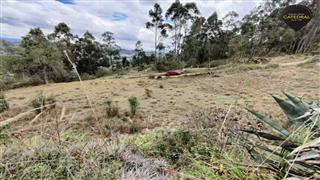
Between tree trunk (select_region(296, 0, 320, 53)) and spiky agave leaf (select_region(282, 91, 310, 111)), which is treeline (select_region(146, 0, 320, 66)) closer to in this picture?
tree trunk (select_region(296, 0, 320, 53))

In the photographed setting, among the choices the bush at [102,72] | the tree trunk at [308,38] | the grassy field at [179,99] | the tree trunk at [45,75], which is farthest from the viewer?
the bush at [102,72]

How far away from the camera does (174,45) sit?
24766mm

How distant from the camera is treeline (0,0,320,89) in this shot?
59.2ft

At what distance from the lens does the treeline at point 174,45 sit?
18.0 metres

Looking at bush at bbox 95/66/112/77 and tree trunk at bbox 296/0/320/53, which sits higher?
tree trunk at bbox 296/0/320/53

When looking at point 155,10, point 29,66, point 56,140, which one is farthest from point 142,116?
point 155,10

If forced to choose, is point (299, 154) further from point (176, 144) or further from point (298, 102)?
point (176, 144)

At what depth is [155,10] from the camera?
22875 mm

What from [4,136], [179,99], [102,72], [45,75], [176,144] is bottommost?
[102,72]

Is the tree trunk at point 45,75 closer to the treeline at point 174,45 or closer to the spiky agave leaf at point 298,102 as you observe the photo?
the treeline at point 174,45

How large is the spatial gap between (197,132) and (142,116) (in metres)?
3.67

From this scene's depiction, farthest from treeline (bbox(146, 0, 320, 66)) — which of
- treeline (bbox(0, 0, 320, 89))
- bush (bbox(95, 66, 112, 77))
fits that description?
bush (bbox(95, 66, 112, 77))

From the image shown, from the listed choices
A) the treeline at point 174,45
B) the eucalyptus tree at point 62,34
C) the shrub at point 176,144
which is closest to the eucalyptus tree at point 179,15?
the treeline at point 174,45

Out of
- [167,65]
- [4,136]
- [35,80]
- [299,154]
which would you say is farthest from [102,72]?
[299,154]
